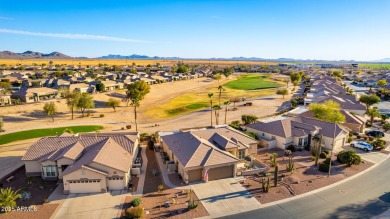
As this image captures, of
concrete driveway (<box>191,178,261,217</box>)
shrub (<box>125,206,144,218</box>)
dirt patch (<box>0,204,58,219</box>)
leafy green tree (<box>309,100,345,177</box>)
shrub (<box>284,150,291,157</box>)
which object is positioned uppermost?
leafy green tree (<box>309,100,345,177</box>)

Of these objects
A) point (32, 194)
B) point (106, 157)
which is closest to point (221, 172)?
point (106, 157)

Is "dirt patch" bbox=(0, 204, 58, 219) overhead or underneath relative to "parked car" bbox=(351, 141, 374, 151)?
underneath

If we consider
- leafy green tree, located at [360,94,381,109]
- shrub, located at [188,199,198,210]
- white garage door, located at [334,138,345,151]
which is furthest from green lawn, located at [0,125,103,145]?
leafy green tree, located at [360,94,381,109]

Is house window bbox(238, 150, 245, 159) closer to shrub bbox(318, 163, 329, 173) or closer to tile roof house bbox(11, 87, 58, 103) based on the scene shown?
shrub bbox(318, 163, 329, 173)

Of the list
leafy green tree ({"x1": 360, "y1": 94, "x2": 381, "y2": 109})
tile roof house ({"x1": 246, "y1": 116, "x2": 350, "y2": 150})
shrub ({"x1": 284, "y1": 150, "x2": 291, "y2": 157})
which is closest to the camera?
shrub ({"x1": 284, "y1": 150, "x2": 291, "y2": 157})

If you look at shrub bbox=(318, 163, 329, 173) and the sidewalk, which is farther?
shrub bbox=(318, 163, 329, 173)
